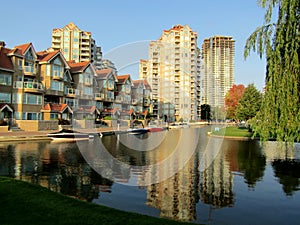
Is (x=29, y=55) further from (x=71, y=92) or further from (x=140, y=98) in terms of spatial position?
(x=140, y=98)

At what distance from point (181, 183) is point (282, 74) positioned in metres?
8.54

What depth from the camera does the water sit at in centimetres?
1065

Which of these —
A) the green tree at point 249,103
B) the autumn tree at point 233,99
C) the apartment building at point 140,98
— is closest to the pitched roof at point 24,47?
the apartment building at point 140,98

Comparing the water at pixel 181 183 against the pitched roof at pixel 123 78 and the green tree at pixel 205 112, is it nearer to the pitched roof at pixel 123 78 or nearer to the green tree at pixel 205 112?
the pitched roof at pixel 123 78

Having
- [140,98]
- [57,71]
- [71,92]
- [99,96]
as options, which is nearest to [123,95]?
[140,98]

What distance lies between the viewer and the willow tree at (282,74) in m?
8.61

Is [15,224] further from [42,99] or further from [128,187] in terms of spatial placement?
[42,99]

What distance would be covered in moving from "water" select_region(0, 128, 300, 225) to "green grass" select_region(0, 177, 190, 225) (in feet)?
6.17

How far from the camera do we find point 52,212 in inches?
326

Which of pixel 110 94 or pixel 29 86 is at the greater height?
pixel 110 94

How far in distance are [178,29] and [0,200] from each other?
12578cm

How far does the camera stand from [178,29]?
4956 inches

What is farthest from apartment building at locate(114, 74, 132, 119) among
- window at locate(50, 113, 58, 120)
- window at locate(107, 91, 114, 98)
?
window at locate(50, 113, 58, 120)

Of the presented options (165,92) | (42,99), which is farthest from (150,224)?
(165,92)
